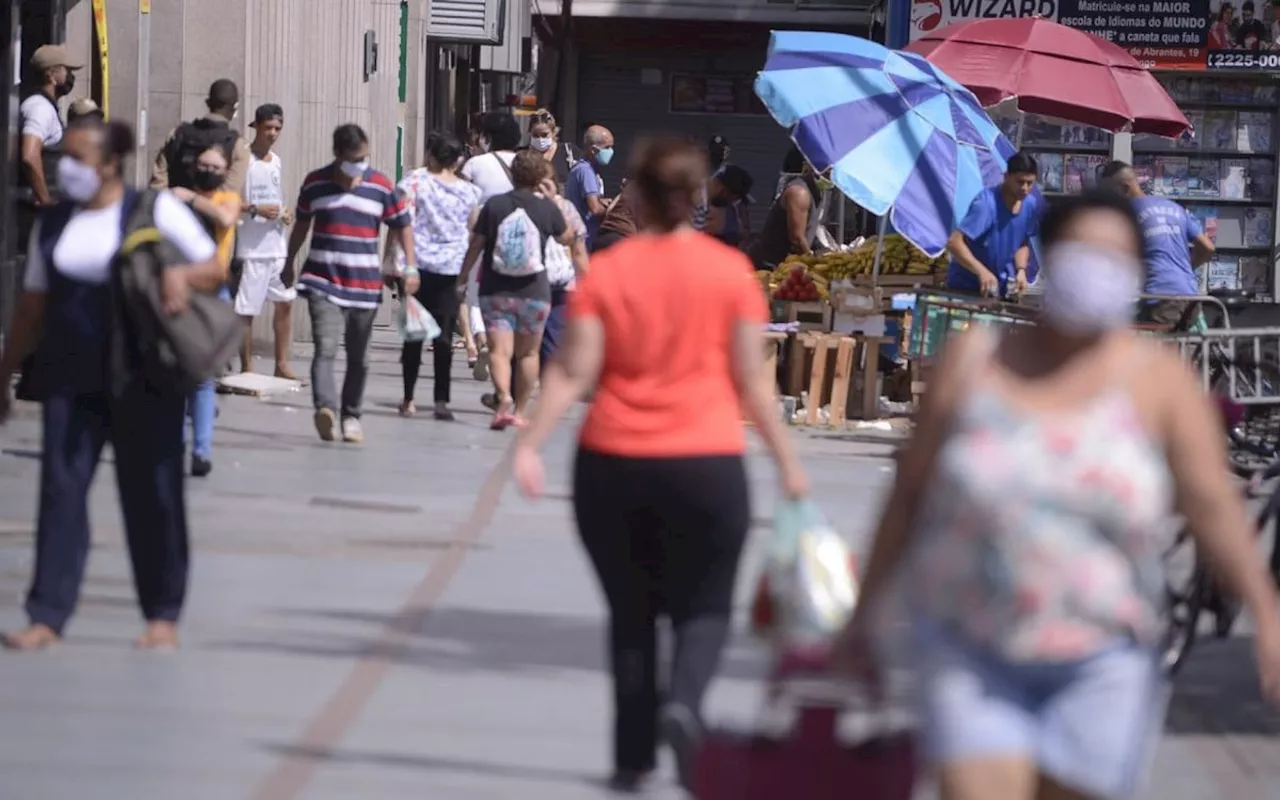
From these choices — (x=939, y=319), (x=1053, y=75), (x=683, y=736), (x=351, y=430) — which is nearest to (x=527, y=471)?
(x=683, y=736)

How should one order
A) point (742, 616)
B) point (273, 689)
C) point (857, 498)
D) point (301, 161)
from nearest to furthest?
point (273, 689), point (742, 616), point (857, 498), point (301, 161)

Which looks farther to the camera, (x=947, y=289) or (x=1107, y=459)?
(x=947, y=289)

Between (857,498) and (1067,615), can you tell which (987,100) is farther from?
(1067,615)

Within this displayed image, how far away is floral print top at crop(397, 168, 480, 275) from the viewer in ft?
50.4

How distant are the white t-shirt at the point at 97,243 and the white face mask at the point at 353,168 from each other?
18.5ft

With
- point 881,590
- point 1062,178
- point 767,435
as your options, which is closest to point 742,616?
point 767,435

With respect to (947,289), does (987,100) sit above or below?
above

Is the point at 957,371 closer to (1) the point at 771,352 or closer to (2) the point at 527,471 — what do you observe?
(2) the point at 527,471

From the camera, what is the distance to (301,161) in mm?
21578

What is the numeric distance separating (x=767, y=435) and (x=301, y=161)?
52.6 ft

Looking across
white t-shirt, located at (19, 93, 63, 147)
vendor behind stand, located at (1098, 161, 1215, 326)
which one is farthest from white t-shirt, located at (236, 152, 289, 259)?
vendor behind stand, located at (1098, 161, 1215, 326)

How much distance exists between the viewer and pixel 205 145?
36.8 ft

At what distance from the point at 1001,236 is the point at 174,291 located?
335 inches

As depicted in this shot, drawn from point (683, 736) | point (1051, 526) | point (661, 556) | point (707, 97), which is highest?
point (707, 97)
